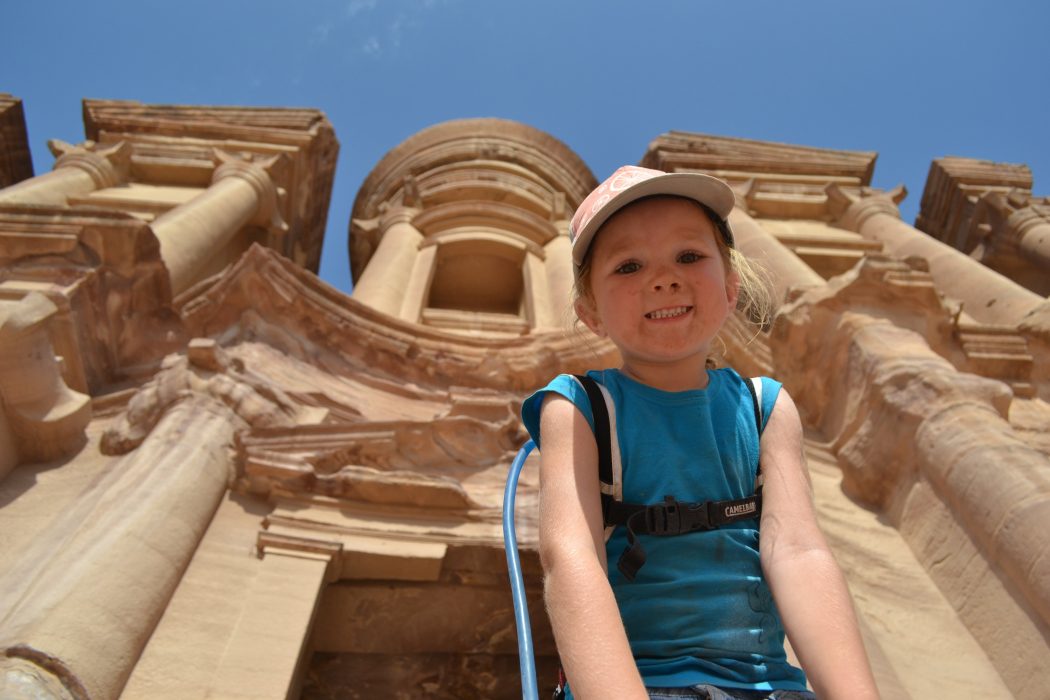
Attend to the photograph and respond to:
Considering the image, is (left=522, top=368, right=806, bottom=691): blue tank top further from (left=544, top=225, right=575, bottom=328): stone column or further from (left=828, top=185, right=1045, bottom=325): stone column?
(left=544, top=225, right=575, bottom=328): stone column

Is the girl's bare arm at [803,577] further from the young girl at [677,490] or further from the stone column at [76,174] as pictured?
the stone column at [76,174]

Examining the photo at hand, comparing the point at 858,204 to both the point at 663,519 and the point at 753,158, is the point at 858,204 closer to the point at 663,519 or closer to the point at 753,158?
the point at 753,158

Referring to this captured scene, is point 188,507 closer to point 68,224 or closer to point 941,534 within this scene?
point 68,224

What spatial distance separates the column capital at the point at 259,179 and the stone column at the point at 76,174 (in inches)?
64.5

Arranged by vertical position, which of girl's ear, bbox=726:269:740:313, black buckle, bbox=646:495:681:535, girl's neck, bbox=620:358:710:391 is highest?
girl's ear, bbox=726:269:740:313

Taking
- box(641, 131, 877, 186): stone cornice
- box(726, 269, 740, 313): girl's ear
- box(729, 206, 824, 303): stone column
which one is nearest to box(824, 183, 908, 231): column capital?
box(641, 131, 877, 186): stone cornice

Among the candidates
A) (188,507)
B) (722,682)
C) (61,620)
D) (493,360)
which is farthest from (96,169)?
(722,682)

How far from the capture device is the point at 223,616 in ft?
13.0

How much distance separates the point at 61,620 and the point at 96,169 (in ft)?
43.1

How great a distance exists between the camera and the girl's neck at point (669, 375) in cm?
234

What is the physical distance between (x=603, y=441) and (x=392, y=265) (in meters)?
13.2

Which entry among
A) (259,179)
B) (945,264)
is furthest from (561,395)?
(259,179)

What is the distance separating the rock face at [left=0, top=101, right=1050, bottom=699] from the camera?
12.4ft

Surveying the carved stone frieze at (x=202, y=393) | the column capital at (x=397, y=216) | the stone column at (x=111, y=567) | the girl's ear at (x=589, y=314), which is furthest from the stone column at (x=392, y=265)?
the girl's ear at (x=589, y=314)
